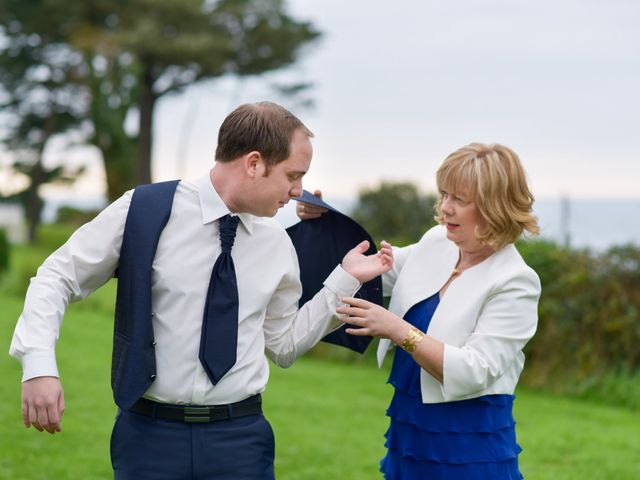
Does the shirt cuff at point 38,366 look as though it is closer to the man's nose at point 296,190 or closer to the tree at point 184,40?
the man's nose at point 296,190

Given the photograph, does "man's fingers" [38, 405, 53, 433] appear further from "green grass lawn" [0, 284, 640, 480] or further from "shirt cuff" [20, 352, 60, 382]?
"green grass lawn" [0, 284, 640, 480]

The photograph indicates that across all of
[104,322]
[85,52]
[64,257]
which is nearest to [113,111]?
[85,52]

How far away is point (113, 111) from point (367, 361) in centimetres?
2242

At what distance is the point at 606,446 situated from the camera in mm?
7168

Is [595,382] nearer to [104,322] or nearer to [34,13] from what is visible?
[104,322]

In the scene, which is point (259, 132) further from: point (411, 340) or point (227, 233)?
point (411, 340)

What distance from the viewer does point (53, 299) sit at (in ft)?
9.07

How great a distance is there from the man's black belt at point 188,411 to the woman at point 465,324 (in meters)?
0.48

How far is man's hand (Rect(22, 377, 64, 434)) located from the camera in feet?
8.55

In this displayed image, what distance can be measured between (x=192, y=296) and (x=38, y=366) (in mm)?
510

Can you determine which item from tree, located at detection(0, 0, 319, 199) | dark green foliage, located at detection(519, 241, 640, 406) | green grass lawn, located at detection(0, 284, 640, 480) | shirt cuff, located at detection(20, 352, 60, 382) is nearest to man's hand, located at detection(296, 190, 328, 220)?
shirt cuff, located at detection(20, 352, 60, 382)

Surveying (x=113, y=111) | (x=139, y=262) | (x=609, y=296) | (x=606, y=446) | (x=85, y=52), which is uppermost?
(x=85, y=52)

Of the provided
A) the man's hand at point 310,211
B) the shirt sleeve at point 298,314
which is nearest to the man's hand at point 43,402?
the shirt sleeve at point 298,314

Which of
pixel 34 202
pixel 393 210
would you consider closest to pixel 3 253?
pixel 393 210
